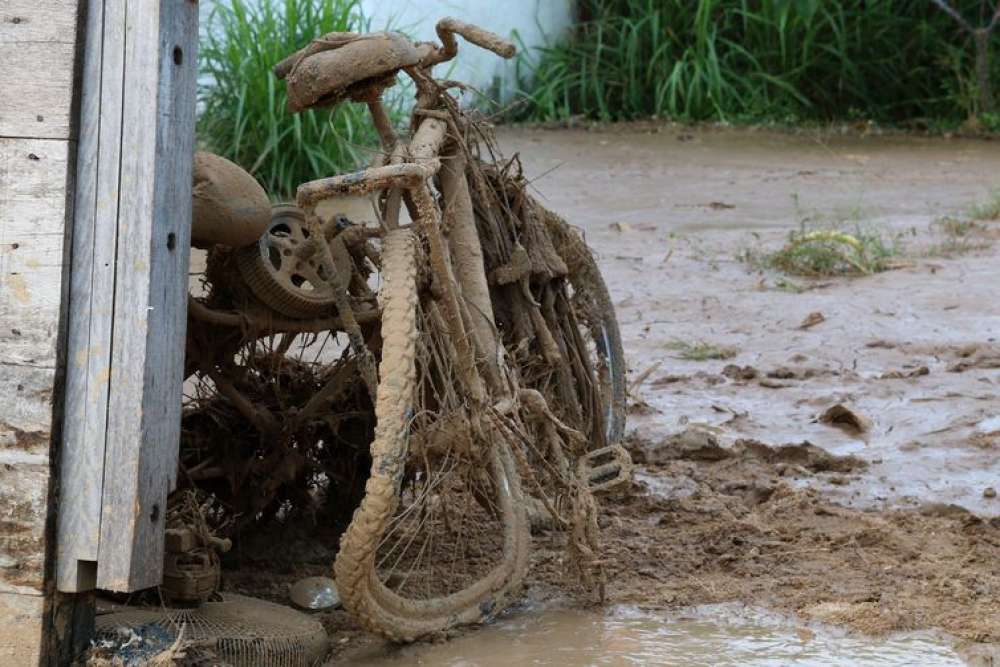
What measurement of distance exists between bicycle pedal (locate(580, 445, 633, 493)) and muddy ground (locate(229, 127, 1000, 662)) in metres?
0.13

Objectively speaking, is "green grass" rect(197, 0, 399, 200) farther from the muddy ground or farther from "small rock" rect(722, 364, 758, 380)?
"small rock" rect(722, 364, 758, 380)

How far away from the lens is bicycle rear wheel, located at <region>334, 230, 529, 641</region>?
2.76 metres

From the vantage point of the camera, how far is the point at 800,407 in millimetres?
4945

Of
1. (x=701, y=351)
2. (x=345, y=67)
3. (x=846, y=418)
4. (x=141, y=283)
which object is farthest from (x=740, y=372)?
(x=141, y=283)

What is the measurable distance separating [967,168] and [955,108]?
6.99ft

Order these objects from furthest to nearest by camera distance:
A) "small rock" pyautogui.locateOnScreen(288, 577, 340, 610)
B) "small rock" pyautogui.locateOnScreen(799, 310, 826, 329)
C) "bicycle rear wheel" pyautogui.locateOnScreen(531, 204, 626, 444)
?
1. "small rock" pyautogui.locateOnScreen(799, 310, 826, 329)
2. "bicycle rear wheel" pyautogui.locateOnScreen(531, 204, 626, 444)
3. "small rock" pyautogui.locateOnScreen(288, 577, 340, 610)

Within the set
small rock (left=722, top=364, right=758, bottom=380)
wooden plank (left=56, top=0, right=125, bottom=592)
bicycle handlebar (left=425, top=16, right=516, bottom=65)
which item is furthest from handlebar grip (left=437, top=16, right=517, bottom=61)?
small rock (left=722, top=364, right=758, bottom=380)

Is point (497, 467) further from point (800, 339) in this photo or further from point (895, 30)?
point (895, 30)

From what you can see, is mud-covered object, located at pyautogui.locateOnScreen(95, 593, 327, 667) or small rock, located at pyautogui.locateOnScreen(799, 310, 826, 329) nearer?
mud-covered object, located at pyautogui.locateOnScreen(95, 593, 327, 667)

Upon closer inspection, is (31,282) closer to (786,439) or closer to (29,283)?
(29,283)

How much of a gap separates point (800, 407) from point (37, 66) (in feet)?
9.69

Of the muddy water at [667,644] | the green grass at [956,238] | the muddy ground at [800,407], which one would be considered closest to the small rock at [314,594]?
→ the muddy ground at [800,407]

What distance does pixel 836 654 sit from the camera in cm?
299

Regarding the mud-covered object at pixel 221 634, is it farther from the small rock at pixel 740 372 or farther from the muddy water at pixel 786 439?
the small rock at pixel 740 372
